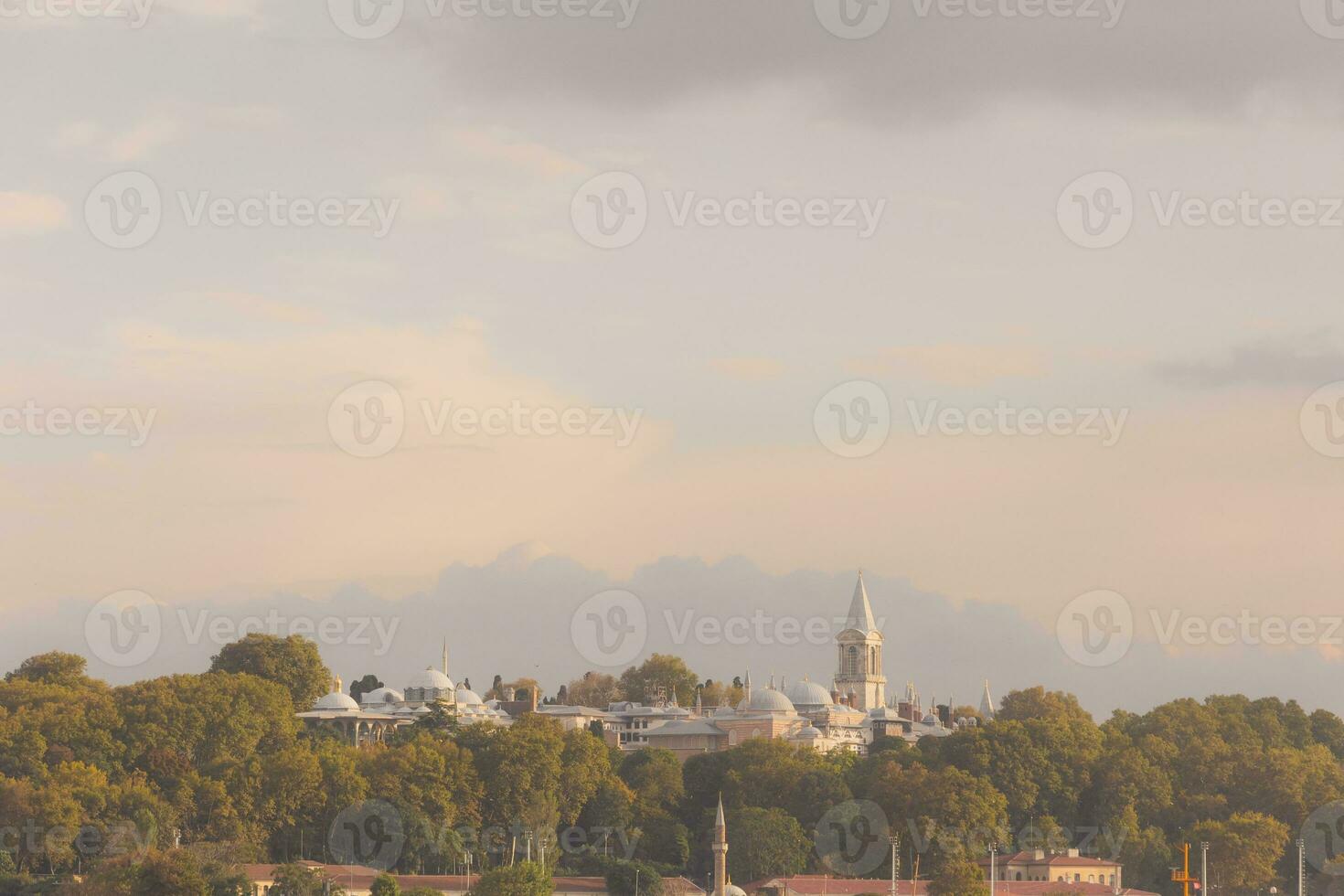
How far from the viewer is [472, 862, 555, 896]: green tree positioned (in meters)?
87.9

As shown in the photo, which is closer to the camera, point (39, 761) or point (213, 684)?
point (39, 761)

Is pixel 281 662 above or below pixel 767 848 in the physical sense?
above

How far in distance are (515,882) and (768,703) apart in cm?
6018

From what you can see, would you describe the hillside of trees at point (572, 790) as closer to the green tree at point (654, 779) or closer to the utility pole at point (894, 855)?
the green tree at point (654, 779)

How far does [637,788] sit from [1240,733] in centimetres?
2960

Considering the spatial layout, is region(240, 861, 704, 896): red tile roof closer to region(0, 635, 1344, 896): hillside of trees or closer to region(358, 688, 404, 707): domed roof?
region(0, 635, 1344, 896): hillside of trees

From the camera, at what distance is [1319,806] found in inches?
4338

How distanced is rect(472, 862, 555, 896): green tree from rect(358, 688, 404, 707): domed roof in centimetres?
6164

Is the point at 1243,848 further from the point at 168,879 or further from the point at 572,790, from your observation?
the point at 168,879

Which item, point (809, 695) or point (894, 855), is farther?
point (809, 695)

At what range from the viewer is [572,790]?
355 ft

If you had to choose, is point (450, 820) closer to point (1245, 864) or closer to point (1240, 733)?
point (1245, 864)

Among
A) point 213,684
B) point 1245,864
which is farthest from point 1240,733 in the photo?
point 213,684

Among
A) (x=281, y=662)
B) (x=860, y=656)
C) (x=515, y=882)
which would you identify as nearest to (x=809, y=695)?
(x=860, y=656)
